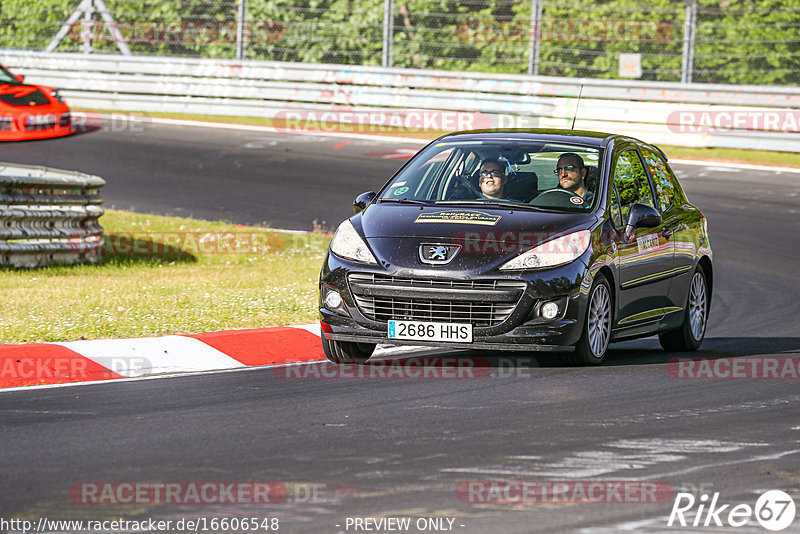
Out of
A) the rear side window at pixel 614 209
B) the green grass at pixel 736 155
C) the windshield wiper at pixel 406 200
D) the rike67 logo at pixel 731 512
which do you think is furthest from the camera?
the green grass at pixel 736 155

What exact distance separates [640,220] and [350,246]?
78.2 inches

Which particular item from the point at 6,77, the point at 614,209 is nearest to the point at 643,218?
the point at 614,209

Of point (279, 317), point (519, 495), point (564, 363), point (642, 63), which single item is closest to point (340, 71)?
point (642, 63)

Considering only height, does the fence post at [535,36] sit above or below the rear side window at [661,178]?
above

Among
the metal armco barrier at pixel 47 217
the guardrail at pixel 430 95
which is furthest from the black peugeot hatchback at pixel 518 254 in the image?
the guardrail at pixel 430 95

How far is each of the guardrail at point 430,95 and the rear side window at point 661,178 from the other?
430 inches

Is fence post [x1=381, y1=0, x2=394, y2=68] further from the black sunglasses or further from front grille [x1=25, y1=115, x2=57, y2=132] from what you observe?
the black sunglasses

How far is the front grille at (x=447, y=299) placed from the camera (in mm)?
8359

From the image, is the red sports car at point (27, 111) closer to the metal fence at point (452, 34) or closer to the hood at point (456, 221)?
the metal fence at point (452, 34)

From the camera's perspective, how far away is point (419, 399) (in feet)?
25.2

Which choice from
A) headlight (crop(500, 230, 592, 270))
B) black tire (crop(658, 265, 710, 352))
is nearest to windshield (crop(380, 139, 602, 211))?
headlight (crop(500, 230, 592, 270))

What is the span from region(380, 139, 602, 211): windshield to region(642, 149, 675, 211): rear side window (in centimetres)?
83

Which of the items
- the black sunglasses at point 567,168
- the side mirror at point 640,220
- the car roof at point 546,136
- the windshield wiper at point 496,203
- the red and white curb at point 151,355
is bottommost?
the red and white curb at point 151,355

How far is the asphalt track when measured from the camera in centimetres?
538
